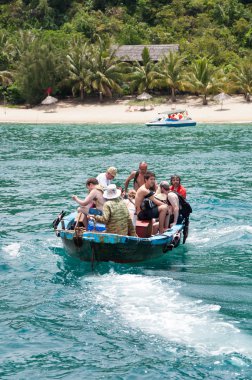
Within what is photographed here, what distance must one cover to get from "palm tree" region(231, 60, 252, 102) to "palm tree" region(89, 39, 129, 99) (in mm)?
10295

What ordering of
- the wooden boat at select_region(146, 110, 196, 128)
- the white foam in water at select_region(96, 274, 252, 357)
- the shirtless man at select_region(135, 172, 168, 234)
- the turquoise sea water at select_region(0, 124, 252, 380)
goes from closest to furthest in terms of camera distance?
the turquoise sea water at select_region(0, 124, 252, 380)
the white foam in water at select_region(96, 274, 252, 357)
the shirtless man at select_region(135, 172, 168, 234)
the wooden boat at select_region(146, 110, 196, 128)

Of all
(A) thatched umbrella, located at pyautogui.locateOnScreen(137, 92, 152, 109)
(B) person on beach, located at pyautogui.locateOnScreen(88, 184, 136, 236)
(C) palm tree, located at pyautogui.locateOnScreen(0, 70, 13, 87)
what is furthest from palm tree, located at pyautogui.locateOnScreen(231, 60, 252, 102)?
(B) person on beach, located at pyautogui.locateOnScreen(88, 184, 136, 236)

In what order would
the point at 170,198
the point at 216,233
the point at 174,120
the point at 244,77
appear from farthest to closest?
the point at 244,77, the point at 174,120, the point at 216,233, the point at 170,198

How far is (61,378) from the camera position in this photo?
33.3ft

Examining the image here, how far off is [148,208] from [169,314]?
4.24 metres

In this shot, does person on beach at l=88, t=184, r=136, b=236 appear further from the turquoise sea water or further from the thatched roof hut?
the thatched roof hut

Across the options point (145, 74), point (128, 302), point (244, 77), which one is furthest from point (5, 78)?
point (128, 302)

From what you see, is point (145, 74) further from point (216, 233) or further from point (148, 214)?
point (148, 214)

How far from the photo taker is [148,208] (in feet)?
52.7

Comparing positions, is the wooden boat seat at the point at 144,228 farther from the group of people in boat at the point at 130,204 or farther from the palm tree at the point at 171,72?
the palm tree at the point at 171,72

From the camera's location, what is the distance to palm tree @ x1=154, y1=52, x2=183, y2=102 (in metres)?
59.3

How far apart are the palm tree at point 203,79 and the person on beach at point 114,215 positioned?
4475cm

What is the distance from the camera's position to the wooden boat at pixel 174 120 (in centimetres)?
5266

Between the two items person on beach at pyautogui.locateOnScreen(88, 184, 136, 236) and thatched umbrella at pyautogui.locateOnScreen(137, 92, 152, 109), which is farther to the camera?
thatched umbrella at pyautogui.locateOnScreen(137, 92, 152, 109)
